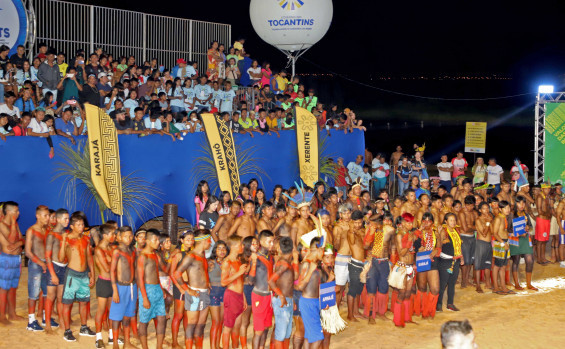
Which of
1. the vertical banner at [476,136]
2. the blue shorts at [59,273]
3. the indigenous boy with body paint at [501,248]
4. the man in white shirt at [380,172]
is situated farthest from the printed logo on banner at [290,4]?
the blue shorts at [59,273]

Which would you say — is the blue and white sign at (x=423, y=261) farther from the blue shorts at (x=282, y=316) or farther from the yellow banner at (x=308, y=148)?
the yellow banner at (x=308, y=148)

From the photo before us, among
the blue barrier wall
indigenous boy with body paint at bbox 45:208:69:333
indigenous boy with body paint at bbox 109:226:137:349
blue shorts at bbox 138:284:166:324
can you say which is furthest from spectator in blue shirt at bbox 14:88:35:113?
blue shorts at bbox 138:284:166:324

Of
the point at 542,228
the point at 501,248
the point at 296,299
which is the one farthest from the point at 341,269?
the point at 542,228

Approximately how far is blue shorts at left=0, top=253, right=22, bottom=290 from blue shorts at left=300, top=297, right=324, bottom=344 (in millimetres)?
4425

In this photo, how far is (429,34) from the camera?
54.0 m

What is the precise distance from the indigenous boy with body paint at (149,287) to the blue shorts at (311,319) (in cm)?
191

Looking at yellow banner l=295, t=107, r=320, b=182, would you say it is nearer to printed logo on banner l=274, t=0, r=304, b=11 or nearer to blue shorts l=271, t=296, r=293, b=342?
printed logo on banner l=274, t=0, r=304, b=11

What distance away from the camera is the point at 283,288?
8.95 meters

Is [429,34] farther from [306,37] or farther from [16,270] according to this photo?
[16,270]

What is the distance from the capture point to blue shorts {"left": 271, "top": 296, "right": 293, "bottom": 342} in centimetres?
896

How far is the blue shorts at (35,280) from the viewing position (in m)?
10.5

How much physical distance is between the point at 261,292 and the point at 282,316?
43 cm

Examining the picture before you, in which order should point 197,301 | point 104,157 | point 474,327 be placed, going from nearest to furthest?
point 197,301 → point 474,327 → point 104,157

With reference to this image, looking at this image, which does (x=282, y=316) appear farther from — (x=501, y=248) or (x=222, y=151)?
(x=222, y=151)
